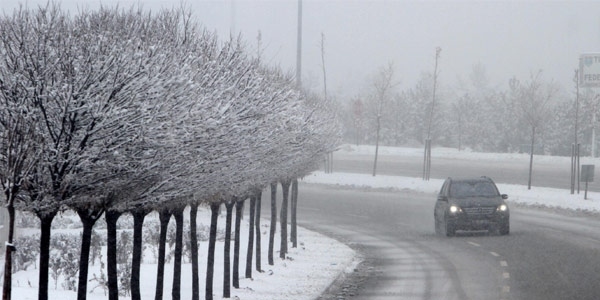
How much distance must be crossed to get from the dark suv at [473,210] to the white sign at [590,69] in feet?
93.2

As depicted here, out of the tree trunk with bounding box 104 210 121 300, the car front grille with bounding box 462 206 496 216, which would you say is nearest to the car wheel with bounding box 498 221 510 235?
the car front grille with bounding box 462 206 496 216

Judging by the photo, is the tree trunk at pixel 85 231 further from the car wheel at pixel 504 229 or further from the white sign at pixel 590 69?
the white sign at pixel 590 69

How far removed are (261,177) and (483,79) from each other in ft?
544

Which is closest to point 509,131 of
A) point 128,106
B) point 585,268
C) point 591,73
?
point 591,73

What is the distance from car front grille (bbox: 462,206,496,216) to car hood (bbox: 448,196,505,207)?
4.1 inches

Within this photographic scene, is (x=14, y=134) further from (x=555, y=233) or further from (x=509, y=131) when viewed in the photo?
(x=509, y=131)

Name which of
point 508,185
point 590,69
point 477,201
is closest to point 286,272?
point 477,201

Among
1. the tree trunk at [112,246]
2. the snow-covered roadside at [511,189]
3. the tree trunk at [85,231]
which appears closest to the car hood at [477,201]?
the snow-covered roadside at [511,189]

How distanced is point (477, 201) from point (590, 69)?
31.5m

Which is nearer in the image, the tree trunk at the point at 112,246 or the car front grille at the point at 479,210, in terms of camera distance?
the tree trunk at the point at 112,246

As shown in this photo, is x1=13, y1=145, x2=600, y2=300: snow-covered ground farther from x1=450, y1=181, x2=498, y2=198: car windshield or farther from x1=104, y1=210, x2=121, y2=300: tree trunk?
x1=450, y1=181, x2=498, y2=198: car windshield

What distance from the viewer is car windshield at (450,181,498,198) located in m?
29.1

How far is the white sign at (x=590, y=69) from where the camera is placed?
55812 mm

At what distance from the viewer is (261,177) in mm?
16891
